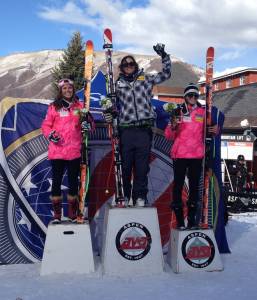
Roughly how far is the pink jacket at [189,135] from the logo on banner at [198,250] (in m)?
0.83

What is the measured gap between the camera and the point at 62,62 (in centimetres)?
2991

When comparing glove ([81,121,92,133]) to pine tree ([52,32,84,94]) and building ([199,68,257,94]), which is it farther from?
building ([199,68,257,94])

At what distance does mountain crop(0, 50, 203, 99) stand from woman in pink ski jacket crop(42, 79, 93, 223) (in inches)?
4436

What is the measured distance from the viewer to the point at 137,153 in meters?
4.29

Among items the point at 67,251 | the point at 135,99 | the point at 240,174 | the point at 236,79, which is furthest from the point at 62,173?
the point at 236,79

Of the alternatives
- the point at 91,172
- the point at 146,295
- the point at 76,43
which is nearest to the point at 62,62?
the point at 76,43

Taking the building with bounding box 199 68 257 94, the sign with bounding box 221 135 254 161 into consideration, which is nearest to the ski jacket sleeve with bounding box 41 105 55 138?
the sign with bounding box 221 135 254 161

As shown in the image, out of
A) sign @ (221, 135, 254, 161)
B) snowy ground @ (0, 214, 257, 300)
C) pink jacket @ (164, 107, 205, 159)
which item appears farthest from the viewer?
sign @ (221, 135, 254, 161)

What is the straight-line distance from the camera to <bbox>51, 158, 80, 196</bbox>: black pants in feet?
13.9

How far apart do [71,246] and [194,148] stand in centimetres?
158

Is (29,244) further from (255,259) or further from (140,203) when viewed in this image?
(255,259)

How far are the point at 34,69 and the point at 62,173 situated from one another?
16095 cm

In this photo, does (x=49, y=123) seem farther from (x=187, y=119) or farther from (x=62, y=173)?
(x=187, y=119)

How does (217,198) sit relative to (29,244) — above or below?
above
